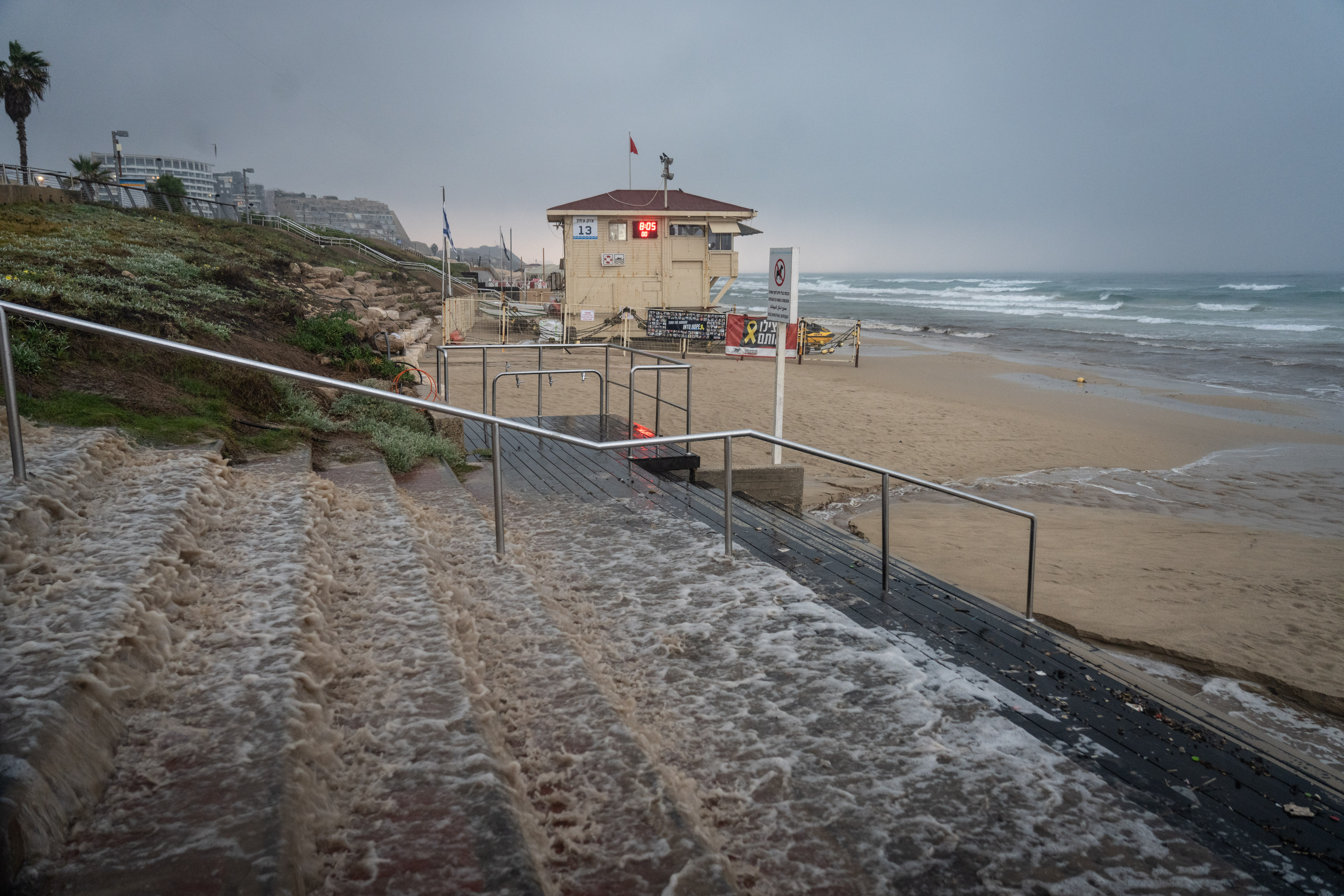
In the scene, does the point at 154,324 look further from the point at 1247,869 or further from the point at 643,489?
the point at 1247,869

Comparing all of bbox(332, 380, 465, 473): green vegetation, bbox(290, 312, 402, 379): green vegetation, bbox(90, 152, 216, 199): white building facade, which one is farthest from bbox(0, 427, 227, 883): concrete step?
bbox(90, 152, 216, 199): white building facade

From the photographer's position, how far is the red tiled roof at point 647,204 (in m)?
27.7

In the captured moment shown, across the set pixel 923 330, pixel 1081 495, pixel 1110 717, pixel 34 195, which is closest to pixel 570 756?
pixel 1110 717

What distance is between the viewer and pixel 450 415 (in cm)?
491

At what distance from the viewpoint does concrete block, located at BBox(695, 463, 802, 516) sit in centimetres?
841

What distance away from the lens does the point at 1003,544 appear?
824cm

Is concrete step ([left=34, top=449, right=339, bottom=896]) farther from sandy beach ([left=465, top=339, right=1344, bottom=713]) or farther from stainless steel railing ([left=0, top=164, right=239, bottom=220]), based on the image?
stainless steel railing ([left=0, top=164, right=239, bottom=220])

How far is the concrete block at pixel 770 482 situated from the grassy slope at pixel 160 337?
112 inches

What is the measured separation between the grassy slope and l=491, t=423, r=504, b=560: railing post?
2.01 meters

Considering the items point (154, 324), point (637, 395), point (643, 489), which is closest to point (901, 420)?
point (637, 395)

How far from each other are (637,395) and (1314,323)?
4473cm

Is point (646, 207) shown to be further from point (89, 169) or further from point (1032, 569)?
point (89, 169)

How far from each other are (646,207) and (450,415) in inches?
965

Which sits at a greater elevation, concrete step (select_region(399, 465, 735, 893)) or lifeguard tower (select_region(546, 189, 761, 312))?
lifeguard tower (select_region(546, 189, 761, 312))
